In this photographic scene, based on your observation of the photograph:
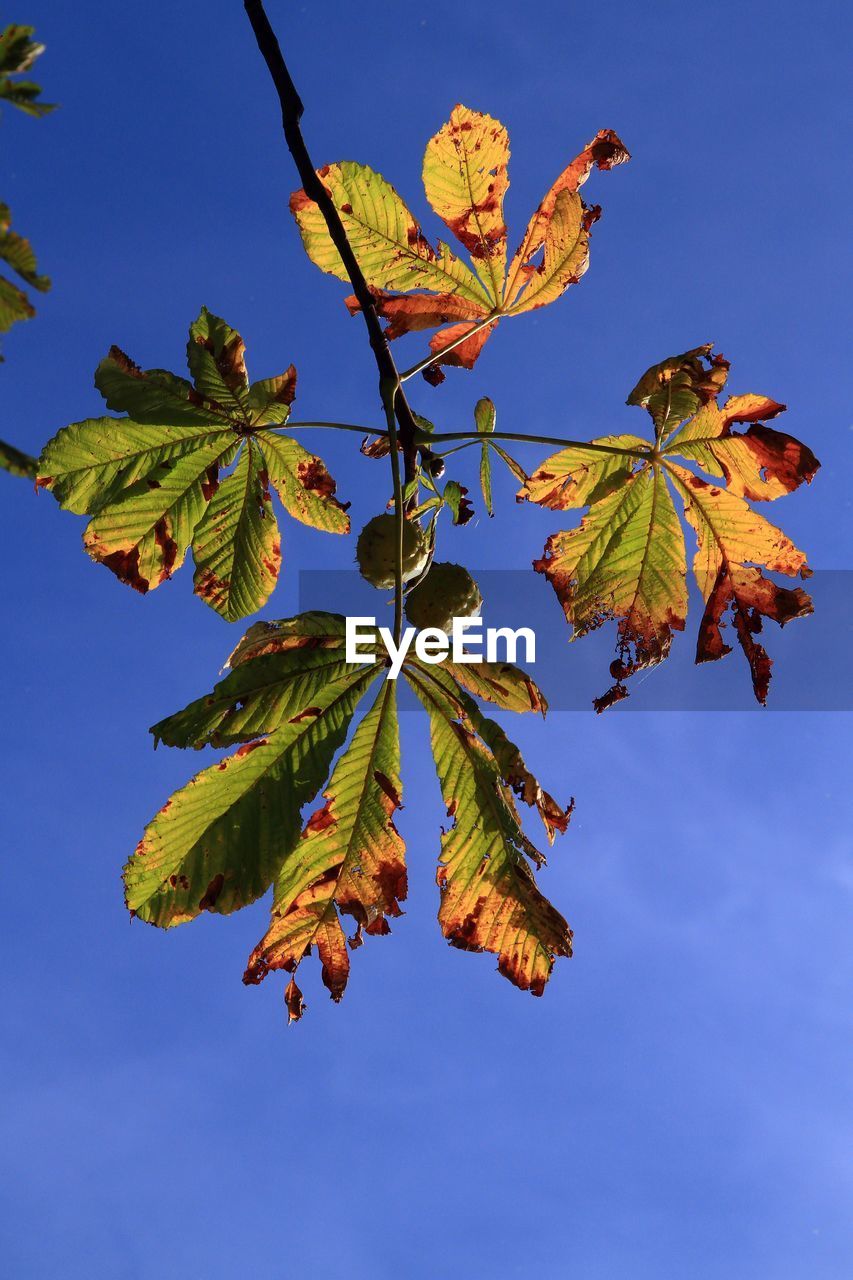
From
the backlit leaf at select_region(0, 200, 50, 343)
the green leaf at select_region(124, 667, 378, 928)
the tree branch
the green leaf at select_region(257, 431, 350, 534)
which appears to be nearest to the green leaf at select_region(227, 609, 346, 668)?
the green leaf at select_region(124, 667, 378, 928)

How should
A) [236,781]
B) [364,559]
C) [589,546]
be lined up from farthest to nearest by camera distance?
1. [589,546]
2. [364,559]
3. [236,781]

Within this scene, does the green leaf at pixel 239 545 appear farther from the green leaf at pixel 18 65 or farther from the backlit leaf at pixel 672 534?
the green leaf at pixel 18 65

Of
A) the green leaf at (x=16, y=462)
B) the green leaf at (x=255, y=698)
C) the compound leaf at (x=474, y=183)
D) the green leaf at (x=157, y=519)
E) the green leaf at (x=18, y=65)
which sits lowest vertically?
the green leaf at (x=16, y=462)

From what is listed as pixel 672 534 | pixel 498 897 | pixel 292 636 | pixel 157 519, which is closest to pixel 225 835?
pixel 292 636

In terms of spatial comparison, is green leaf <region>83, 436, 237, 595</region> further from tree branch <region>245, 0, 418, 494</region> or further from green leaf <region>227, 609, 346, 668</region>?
tree branch <region>245, 0, 418, 494</region>

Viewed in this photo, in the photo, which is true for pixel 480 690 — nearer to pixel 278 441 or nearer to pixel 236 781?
pixel 236 781

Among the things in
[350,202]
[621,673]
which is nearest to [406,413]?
[350,202]

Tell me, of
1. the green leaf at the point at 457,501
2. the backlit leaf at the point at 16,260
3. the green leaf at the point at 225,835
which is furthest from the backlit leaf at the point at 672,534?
the backlit leaf at the point at 16,260
